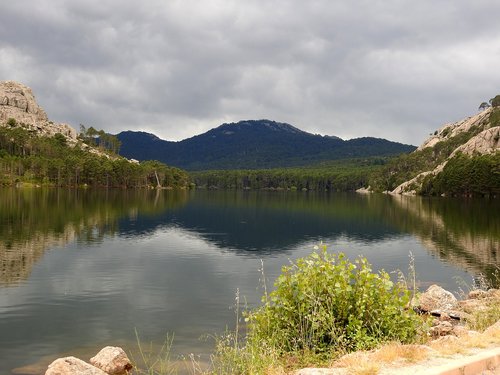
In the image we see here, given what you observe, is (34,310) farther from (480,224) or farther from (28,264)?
(480,224)

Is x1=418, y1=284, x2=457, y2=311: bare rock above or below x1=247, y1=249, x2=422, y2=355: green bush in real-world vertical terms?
below

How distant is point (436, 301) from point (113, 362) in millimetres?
21014

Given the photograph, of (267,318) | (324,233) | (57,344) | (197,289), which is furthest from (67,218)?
(267,318)

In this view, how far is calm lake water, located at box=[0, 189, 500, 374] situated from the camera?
25.0 metres

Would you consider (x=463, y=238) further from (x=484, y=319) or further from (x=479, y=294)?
(x=484, y=319)

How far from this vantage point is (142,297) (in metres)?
33.2

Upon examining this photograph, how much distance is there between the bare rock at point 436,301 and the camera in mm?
27703

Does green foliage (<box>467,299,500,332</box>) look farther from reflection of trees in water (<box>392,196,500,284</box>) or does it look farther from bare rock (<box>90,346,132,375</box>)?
reflection of trees in water (<box>392,196,500,284</box>)

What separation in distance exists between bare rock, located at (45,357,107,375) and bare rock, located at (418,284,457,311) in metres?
20.4

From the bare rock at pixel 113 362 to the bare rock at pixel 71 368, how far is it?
1388 millimetres

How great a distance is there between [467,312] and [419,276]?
18.0 m

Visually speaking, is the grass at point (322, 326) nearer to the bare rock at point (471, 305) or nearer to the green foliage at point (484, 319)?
the green foliage at point (484, 319)

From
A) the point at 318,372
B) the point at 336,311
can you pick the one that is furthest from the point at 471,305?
the point at 318,372

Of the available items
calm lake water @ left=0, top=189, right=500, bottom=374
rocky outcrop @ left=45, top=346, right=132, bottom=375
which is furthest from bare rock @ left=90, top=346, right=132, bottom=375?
calm lake water @ left=0, top=189, right=500, bottom=374
